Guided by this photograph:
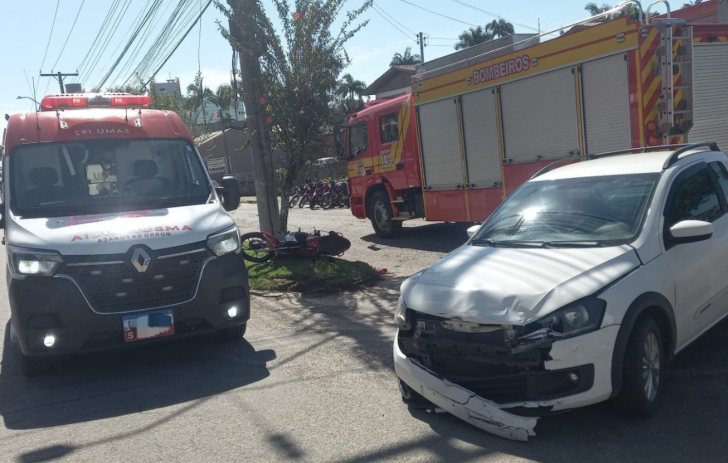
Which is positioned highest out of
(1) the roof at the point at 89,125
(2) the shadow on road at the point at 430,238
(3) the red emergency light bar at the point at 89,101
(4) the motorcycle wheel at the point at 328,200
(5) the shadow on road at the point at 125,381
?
(3) the red emergency light bar at the point at 89,101

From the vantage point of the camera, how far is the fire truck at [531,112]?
29.0 feet

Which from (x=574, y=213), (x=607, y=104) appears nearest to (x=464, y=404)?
(x=574, y=213)

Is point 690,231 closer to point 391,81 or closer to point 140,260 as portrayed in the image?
point 140,260

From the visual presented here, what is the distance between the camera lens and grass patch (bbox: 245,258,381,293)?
30.1ft

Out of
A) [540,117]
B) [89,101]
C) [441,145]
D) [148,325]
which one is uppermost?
[89,101]

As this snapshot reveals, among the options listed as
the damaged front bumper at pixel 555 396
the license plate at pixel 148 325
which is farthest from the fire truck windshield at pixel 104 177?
the damaged front bumper at pixel 555 396

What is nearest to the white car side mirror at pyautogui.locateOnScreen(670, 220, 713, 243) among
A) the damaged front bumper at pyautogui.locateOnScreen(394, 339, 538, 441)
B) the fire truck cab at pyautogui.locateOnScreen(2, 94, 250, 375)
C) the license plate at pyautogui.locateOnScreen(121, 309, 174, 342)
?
the damaged front bumper at pyautogui.locateOnScreen(394, 339, 538, 441)

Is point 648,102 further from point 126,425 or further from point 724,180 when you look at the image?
point 126,425

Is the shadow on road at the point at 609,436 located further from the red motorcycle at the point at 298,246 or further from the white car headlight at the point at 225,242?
the red motorcycle at the point at 298,246

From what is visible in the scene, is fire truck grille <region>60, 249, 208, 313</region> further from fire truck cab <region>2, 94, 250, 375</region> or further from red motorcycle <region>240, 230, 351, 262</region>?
red motorcycle <region>240, 230, 351, 262</region>

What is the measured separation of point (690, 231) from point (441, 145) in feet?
27.1

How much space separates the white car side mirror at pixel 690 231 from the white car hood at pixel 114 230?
3.70 m

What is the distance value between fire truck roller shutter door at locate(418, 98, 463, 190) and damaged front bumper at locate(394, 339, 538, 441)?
8.08 m

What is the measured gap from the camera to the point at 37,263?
215 inches
